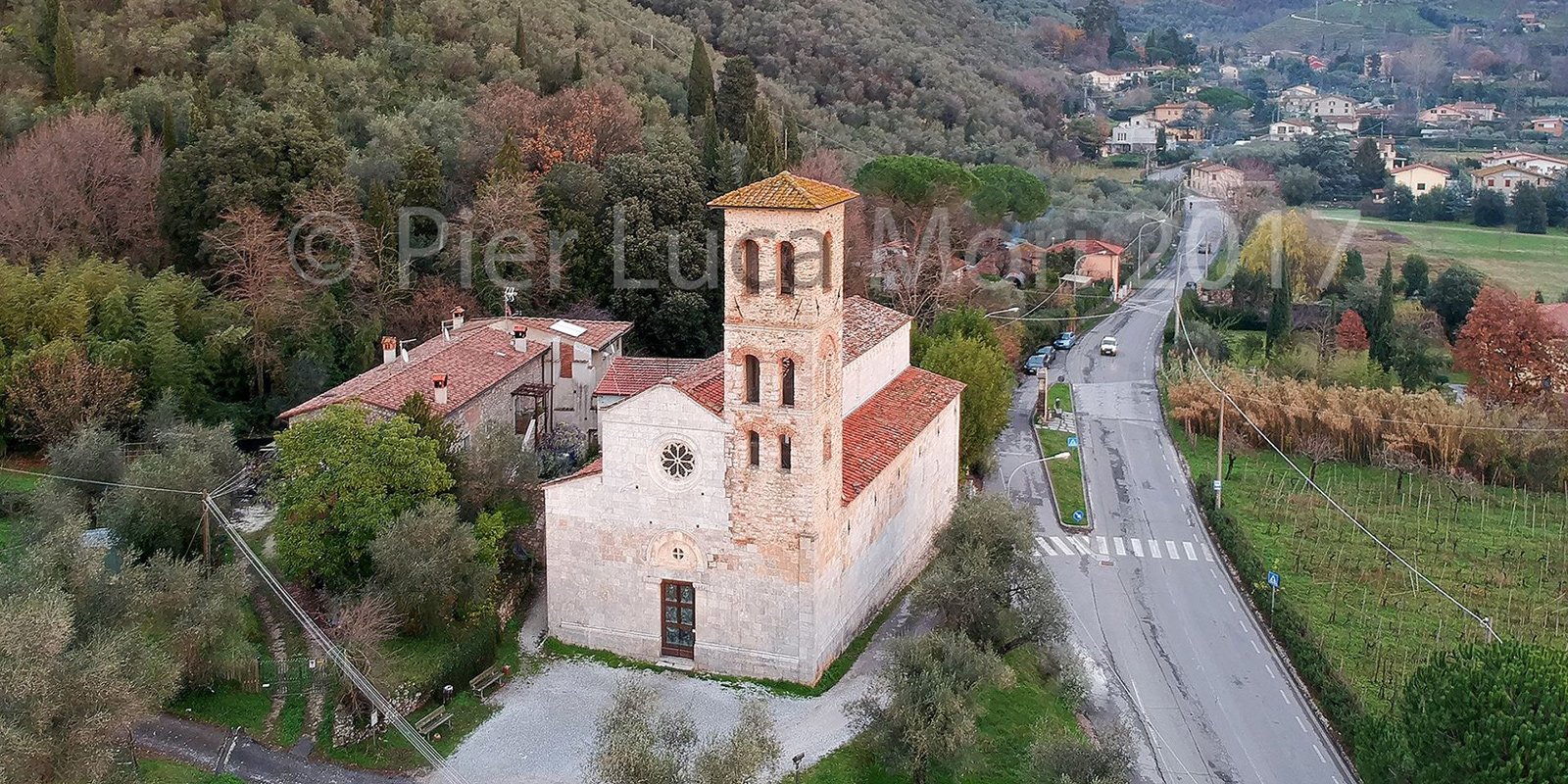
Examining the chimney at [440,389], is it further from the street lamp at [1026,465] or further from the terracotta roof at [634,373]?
the street lamp at [1026,465]

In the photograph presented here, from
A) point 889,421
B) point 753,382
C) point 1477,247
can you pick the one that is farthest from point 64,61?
point 1477,247

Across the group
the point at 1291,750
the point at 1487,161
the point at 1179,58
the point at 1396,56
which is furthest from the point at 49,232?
the point at 1396,56

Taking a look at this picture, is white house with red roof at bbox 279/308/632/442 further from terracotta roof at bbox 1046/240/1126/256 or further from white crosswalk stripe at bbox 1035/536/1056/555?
terracotta roof at bbox 1046/240/1126/256

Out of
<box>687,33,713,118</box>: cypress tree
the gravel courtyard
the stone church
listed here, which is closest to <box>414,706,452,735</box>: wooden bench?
the gravel courtyard

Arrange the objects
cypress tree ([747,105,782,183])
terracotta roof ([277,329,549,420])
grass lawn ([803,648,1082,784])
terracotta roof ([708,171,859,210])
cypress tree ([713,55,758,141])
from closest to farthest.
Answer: grass lawn ([803,648,1082,784]), terracotta roof ([708,171,859,210]), terracotta roof ([277,329,549,420]), cypress tree ([747,105,782,183]), cypress tree ([713,55,758,141])

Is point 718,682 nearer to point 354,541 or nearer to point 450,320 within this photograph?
point 354,541

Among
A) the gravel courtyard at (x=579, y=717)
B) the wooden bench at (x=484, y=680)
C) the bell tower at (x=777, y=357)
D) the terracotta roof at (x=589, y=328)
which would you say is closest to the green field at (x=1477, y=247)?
the terracotta roof at (x=589, y=328)
